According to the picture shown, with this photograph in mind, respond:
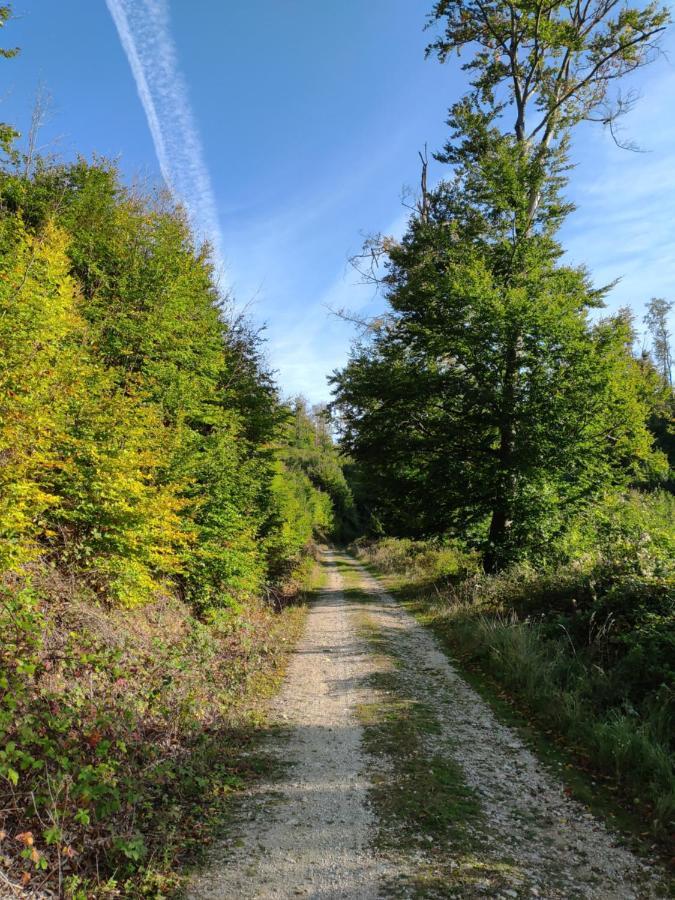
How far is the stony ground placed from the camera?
359cm

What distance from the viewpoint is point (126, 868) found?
3.54 metres

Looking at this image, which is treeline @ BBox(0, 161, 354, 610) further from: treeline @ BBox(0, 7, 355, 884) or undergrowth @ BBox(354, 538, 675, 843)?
undergrowth @ BBox(354, 538, 675, 843)

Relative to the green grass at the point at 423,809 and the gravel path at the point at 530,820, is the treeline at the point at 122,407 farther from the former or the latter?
the gravel path at the point at 530,820

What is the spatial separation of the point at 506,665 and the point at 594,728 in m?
2.49

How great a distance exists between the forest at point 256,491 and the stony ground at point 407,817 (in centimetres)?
45

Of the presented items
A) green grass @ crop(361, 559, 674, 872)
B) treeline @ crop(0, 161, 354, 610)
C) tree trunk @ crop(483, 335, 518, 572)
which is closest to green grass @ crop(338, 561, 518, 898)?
green grass @ crop(361, 559, 674, 872)

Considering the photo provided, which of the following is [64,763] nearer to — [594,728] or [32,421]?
[32,421]

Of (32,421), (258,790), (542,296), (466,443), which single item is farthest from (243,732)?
(542,296)

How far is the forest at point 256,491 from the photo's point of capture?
181 inches

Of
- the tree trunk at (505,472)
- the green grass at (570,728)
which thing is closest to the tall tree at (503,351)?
the tree trunk at (505,472)

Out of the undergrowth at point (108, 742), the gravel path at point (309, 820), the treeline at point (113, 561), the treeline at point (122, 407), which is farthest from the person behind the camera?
the treeline at point (122, 407)

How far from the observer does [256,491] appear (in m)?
14.4

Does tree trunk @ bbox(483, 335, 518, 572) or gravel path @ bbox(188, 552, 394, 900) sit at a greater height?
tree trunk @ bbox(483, 335, 518, 572)

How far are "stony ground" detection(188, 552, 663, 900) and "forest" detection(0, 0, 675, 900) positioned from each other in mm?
451
